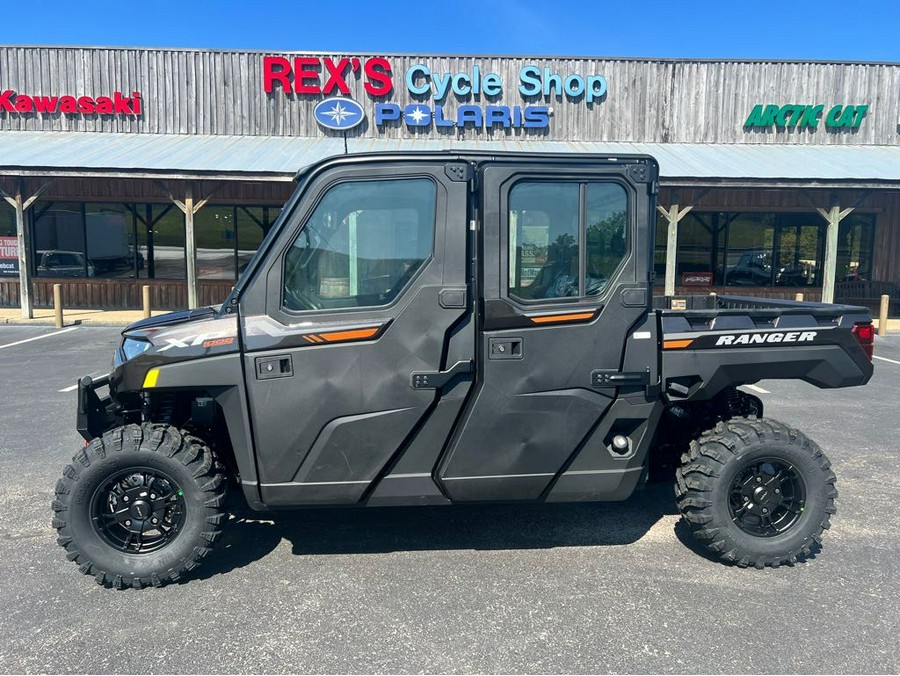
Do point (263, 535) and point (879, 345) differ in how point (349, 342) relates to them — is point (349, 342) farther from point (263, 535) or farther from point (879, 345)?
point (879, 345)

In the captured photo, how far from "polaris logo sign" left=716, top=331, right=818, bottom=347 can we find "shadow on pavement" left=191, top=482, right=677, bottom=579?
1.37m

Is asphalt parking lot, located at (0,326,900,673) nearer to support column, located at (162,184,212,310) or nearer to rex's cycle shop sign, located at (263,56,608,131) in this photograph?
support column, located at (162,184,212,310)

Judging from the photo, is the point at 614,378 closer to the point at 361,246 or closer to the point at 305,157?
the point at 361,246

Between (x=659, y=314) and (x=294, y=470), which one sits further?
(x=659, y=314)

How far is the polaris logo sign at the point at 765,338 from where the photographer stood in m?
3.63

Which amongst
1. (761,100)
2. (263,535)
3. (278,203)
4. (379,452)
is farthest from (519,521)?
(761,100)

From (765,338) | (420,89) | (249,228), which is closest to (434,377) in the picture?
(765,338)

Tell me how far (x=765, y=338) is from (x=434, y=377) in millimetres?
1900

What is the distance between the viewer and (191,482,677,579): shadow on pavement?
Answer: 3.89 meters

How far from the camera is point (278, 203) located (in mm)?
16484

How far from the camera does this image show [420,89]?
1684cm

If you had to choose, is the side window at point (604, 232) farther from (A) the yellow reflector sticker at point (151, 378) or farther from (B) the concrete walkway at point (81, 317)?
(B) the concrete walkway at point (81, 317)

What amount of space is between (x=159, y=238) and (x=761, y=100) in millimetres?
16302

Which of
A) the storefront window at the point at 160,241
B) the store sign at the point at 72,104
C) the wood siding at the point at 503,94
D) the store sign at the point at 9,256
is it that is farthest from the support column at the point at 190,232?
the store sign at the point at 9,256
